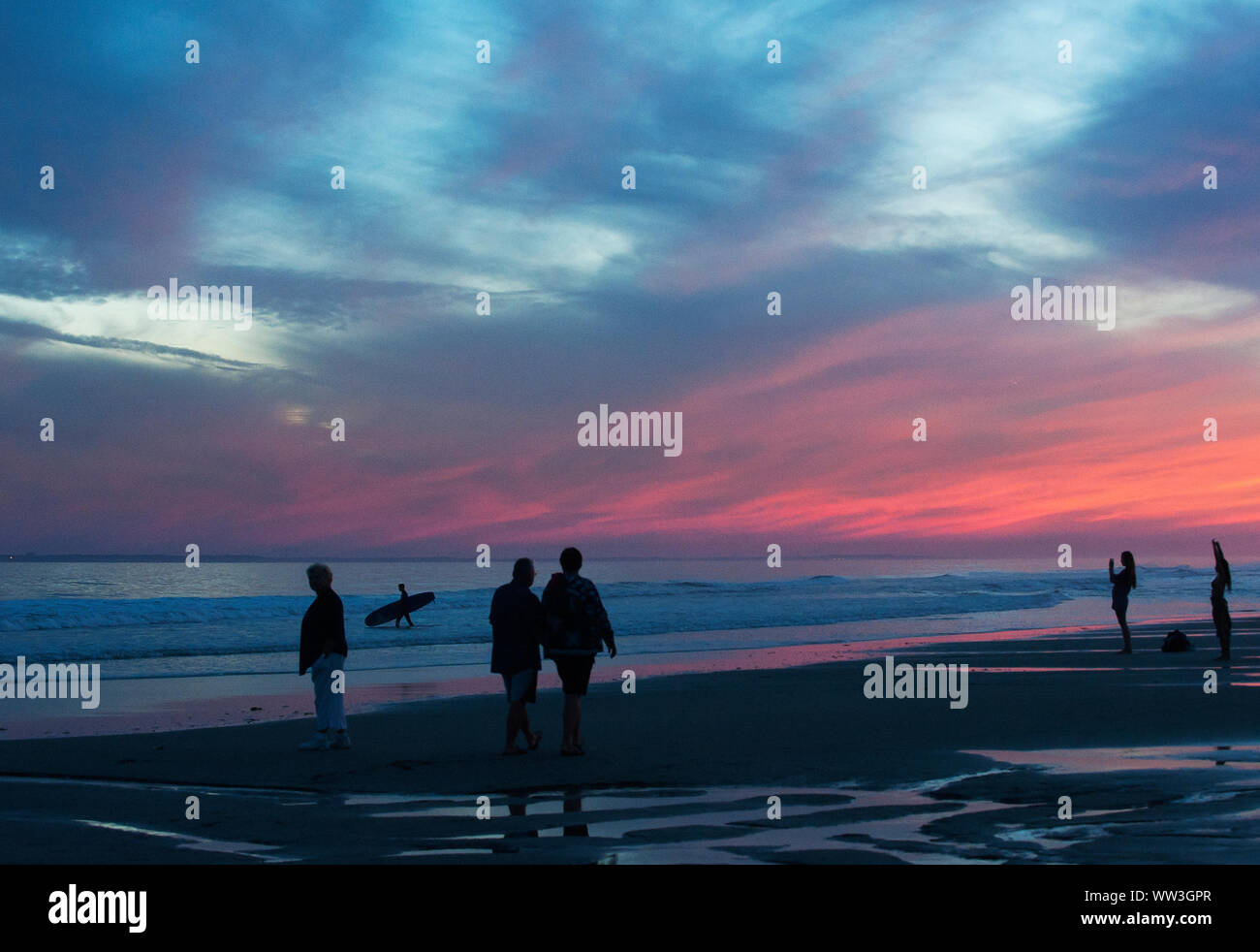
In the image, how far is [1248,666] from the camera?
19750 millimetres

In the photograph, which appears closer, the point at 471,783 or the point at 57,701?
the point at 471,783

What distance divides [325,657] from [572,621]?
2.84 metres

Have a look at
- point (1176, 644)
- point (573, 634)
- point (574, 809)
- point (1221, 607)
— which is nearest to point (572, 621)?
point (573, 634)

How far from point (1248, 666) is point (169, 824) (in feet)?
59.6

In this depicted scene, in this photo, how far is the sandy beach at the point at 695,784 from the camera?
7.09 meters

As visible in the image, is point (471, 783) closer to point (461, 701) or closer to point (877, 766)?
point (877, 766)

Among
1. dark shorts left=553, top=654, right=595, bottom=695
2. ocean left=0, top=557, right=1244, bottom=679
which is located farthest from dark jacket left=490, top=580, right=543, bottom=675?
ocean left=0, top=557, right=1244, bottom=679

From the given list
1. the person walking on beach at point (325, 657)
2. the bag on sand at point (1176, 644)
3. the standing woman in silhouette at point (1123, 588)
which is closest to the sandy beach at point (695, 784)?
the person walking on beach at point (325, 657)

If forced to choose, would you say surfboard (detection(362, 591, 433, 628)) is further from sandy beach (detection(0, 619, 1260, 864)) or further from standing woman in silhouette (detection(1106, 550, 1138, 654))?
standing woman in silhouette (detection(1106, 550, 1138, 654))

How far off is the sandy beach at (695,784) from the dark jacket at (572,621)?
1.10m

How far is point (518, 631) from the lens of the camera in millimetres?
11516

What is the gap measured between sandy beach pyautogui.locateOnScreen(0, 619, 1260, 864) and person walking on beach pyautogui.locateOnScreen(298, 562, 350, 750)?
Result: 311 mm

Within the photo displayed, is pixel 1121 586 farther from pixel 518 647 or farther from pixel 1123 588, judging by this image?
pixel 518 647

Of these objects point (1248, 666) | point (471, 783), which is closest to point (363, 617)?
point (1248, 666)
